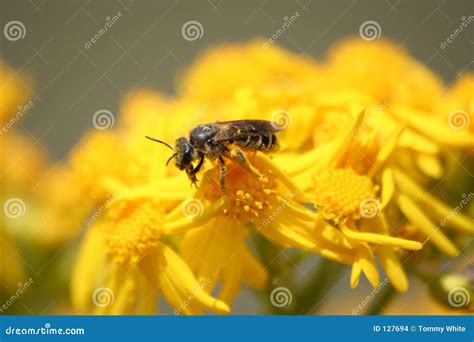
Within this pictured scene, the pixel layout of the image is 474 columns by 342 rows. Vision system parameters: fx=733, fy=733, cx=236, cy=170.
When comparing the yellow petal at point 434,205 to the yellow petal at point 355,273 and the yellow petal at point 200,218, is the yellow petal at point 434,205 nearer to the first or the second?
the yellow petal at point 355,273

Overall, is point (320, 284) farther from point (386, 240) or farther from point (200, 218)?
point (200, 218)

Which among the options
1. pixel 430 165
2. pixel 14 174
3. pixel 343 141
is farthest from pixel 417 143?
pixel 14 174

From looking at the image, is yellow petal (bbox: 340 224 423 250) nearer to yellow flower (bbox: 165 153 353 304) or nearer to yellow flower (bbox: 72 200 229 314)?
yellow flower (bbox: 165 153 353 304)

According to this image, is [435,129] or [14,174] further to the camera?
[14,174]

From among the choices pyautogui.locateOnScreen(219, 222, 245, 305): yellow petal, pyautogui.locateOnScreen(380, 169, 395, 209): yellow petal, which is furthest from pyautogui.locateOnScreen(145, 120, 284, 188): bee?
pyautogui.locateOnScreen(380, 169, 395, 209): yellow petal

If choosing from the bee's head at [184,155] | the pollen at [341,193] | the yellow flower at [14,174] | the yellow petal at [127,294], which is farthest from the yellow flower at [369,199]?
the yellow flower at [14,174]

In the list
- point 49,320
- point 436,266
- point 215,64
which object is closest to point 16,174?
point 49,320
